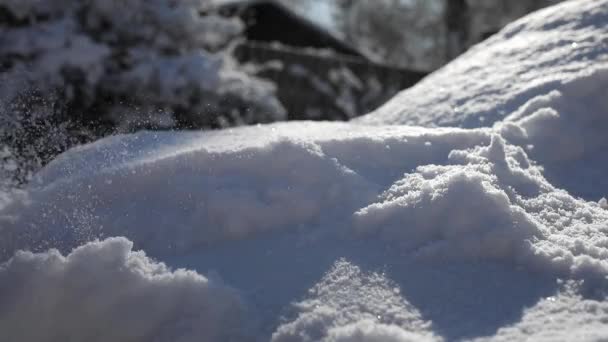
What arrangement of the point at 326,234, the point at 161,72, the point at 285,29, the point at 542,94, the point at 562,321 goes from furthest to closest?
the point at 285,29, the point at 161,72, the point at 542,94, the point at 326,234, the point at 562,321

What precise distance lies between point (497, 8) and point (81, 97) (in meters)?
13.5

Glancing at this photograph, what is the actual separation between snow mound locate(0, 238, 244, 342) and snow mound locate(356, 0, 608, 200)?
0.99 metres

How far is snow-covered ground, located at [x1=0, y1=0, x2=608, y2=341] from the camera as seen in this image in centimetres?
107

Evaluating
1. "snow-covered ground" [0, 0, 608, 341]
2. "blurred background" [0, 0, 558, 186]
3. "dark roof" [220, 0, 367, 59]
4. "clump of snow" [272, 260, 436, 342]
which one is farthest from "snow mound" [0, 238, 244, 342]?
"dark roof" [220, 0, 367, 59]

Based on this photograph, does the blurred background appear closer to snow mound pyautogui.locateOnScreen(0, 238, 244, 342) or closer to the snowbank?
the snowbank

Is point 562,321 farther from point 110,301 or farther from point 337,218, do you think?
point 110,301

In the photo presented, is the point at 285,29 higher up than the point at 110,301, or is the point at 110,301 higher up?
the point at 285,29

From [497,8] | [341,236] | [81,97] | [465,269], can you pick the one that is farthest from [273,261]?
[497,8]

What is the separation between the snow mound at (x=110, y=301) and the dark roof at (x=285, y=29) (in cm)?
672

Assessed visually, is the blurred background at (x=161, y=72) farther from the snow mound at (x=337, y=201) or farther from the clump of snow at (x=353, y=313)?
the clump of snow at (x=353, y=313)

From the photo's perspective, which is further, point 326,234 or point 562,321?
point 326,234

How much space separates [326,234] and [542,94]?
3.25ft

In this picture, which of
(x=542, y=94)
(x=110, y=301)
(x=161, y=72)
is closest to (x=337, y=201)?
(x=110, y=301)

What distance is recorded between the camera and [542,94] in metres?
1.84
